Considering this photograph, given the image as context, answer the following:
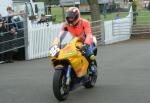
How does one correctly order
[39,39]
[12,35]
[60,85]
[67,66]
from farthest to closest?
[39,39]
[12,35]
[67,66]
[60,85]

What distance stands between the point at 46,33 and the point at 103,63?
151 inches

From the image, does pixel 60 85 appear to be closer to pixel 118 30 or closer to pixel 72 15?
pixel 72 15

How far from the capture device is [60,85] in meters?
8.92

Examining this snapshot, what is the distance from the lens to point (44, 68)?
1486cm

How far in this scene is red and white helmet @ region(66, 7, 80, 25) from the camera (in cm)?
950

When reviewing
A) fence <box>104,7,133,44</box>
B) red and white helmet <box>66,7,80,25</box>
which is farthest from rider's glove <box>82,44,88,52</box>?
fence <box>104,7,133,44</box>

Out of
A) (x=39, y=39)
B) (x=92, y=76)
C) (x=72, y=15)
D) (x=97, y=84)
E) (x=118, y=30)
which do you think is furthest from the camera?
(x=118, y=30)

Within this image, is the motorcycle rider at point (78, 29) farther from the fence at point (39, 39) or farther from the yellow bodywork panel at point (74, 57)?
the fence at point (39, 39)

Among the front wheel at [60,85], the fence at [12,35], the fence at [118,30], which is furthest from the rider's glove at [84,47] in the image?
the fence at [118,30]

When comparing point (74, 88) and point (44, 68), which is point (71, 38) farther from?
point (44, 68)

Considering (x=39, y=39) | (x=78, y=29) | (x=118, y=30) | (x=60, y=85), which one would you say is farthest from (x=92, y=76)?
(x=118, y=30)

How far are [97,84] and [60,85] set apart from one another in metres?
2.45

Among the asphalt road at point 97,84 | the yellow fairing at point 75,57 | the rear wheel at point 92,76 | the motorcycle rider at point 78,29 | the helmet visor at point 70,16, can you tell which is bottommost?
the asphalt road at point 97,84

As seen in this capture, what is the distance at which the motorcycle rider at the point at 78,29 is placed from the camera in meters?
9.51
